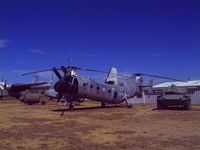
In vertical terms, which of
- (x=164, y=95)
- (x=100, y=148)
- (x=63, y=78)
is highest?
(x=63, y=78)

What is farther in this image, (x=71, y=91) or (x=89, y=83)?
(x=89, y=83)

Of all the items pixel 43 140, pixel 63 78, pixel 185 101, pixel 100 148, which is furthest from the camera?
pixel 185 101

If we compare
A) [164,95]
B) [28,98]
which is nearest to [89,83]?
[164,95]

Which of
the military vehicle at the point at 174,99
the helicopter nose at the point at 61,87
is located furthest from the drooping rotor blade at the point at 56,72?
the military vehicle at the point at 174,99

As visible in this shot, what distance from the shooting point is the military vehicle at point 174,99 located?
17.4 m

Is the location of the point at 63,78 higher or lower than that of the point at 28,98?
higher

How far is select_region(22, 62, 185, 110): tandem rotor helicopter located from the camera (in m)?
16.2

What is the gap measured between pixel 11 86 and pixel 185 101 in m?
34.9

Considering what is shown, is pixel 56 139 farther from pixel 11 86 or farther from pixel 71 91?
pixel 11 86

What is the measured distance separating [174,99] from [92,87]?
288 inches

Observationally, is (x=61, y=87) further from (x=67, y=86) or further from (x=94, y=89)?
(x=94, y=89)

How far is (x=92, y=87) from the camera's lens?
1841 cm

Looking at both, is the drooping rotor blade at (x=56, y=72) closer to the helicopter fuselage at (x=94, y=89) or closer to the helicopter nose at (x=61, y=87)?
the helicopter fuselage at (x=94, y=89)

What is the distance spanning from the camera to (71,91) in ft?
54.1
